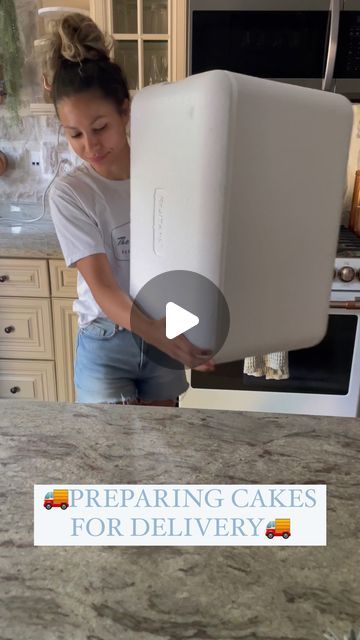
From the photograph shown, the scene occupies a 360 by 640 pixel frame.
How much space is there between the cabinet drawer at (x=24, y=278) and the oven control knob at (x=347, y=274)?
1.01 metres

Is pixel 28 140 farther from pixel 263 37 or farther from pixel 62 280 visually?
pixel 263 37

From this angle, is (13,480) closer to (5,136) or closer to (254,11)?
(254,11)

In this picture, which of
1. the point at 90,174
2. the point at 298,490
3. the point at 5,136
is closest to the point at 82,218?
the point at 90,174

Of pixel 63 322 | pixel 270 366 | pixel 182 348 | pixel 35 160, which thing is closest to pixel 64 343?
pixel 63 322

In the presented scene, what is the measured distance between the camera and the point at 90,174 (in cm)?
94

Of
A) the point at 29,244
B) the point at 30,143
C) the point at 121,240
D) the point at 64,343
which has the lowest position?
the point at 64,343

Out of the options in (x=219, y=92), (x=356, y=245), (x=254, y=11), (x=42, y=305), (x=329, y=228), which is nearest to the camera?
(x=219, y=92)

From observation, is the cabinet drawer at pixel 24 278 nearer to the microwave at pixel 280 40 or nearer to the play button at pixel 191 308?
the microwave at pixel 280 40

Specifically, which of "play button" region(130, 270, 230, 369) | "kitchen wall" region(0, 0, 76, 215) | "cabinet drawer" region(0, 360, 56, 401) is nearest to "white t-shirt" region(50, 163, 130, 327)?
"play button" region(130, 270, 230, 369)

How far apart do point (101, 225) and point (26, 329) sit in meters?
1.18

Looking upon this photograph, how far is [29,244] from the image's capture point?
1906 millimetres

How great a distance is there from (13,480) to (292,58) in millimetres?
1554

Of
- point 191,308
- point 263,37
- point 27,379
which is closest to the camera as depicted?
point 191,308

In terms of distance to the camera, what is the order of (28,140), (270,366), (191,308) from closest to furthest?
(191,308) < (270,366) < (28,140)
